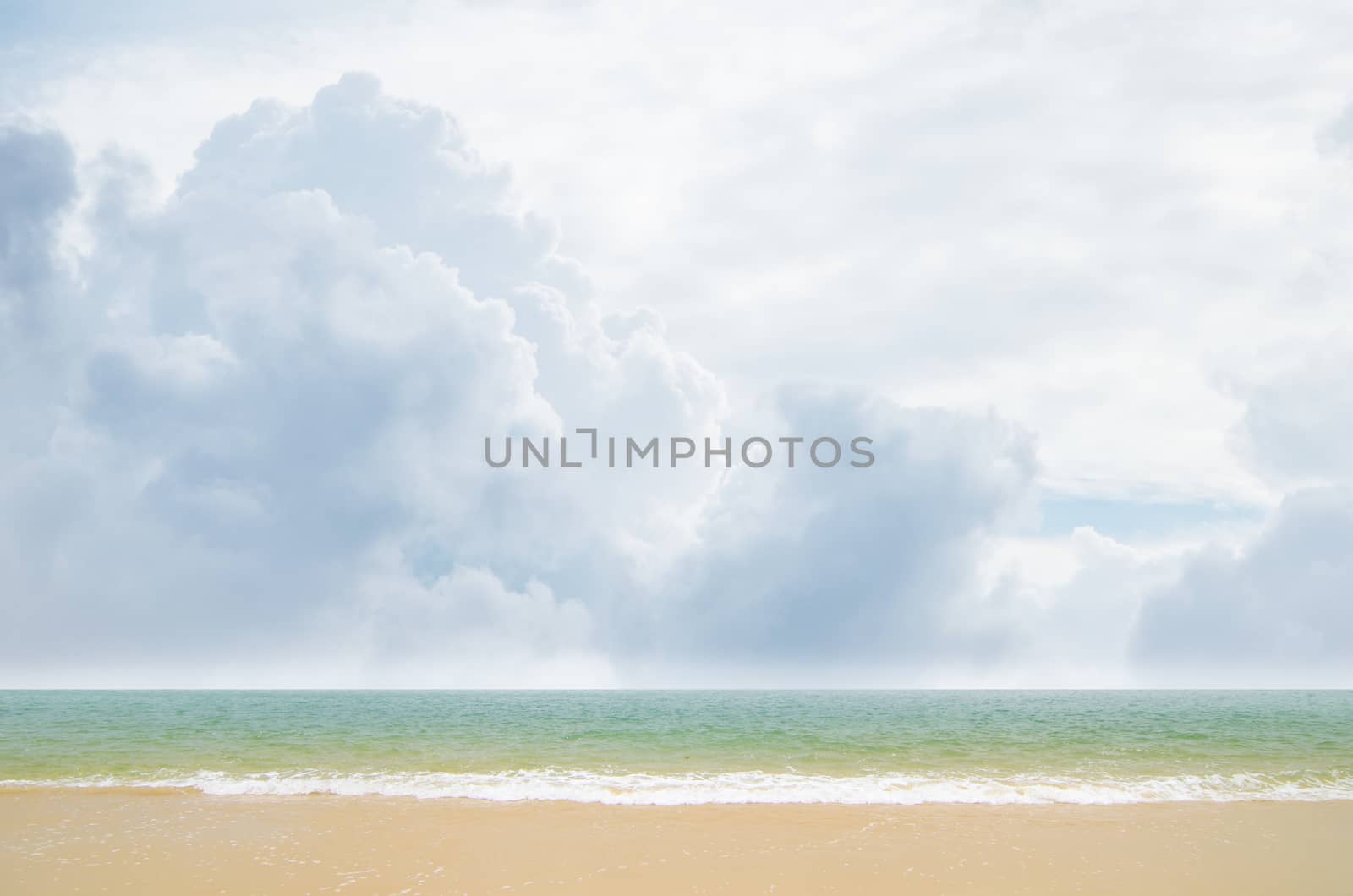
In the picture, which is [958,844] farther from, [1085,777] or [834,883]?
[1085,777]

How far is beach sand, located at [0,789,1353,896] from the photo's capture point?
1345 cm

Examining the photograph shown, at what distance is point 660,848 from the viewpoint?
15.5 m

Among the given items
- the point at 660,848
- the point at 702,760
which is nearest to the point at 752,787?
the point at 702,760

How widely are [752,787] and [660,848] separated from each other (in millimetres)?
7195

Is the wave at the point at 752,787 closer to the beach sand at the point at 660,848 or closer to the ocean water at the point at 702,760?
the ocean water at the point at 702,760

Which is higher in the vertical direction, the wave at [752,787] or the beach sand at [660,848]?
the beach sand at [660,848]

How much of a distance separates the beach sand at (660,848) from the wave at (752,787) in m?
1.07

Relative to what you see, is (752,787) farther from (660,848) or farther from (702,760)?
(660,848)

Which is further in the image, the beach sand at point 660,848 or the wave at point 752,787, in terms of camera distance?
the wave at point 752,787

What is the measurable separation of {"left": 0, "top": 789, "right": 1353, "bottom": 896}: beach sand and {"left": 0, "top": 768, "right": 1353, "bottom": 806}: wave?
107 cm

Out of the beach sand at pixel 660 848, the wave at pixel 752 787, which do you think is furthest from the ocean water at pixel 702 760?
the beach sand at pixel 660 848

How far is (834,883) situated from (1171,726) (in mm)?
37444

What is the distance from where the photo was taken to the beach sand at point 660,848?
44.1 feet

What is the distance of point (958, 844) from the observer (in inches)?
619
